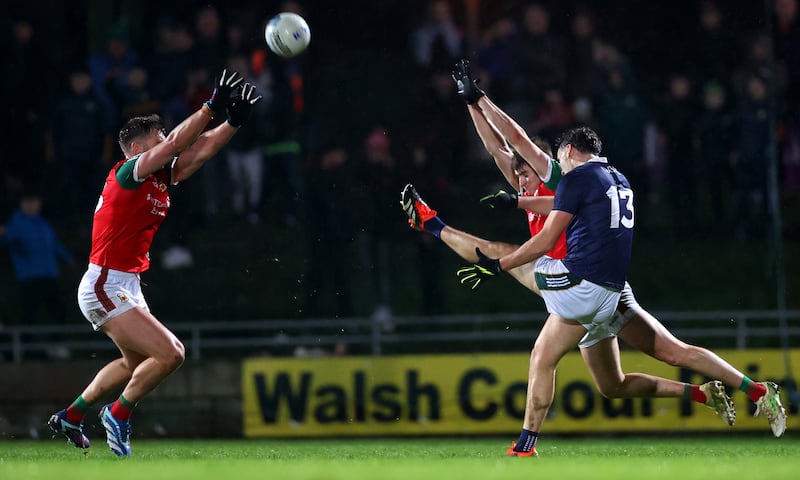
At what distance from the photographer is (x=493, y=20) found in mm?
17250

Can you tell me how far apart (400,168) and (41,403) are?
14.0ft

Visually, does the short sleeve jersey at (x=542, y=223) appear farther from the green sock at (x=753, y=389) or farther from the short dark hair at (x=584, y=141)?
the green sock at (x=753, y=389)

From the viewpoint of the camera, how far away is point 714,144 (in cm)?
1548

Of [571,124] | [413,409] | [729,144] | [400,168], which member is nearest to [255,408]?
[413,409]

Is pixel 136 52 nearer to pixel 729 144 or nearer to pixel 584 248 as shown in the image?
pixel 729 144

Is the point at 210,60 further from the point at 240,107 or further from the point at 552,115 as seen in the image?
the point at 240,107

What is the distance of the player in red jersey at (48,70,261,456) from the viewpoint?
8930 millimetres

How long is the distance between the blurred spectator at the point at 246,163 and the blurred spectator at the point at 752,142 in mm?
5186

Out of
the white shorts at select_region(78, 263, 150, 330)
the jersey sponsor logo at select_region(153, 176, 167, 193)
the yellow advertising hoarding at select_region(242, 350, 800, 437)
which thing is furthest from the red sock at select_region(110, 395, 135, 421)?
the yellow advertising hoarding at select_region(242, 350, 800, 437)

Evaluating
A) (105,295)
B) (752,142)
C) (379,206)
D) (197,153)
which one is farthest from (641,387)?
(752,142)

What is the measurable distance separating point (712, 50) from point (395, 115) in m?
3.85

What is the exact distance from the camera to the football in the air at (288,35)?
1043 cm

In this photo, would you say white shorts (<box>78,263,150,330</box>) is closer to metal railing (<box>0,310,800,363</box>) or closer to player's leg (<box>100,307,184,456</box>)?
player's leg (<box>100,307,184,456</box>)

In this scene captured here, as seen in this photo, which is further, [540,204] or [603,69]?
[603,69]
